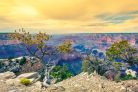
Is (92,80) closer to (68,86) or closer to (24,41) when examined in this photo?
(68,86)

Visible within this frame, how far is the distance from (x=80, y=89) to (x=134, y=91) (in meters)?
8.93

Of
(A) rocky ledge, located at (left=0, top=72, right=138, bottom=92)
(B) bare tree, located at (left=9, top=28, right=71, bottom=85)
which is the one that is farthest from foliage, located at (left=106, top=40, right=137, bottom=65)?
(A) rocky ledge, located at (left=0, top=72, right=138, bottom=92)

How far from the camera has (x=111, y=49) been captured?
304 ft

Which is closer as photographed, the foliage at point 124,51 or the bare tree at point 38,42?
the bare tree at point 38,42

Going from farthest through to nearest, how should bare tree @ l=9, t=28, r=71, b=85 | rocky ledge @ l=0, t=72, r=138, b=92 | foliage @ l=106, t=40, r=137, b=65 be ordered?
foliage @ l=106, t=40, r=137, b=65 → bare tree @ l=9, t=28, r=71, b=85 → rocky ledge @ l=0, t=72, r=138, b=92

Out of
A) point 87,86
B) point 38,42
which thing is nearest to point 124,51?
point 38,42

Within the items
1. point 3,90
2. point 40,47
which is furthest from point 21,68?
point 3,90

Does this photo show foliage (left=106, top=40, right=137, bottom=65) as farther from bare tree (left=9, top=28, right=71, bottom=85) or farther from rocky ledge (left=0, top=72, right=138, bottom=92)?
rocky ledge (left=0, top=72, right=138, bottom=92)

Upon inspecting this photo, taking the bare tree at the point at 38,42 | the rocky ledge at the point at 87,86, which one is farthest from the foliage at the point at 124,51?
the rocky ledge at the point at 87,86

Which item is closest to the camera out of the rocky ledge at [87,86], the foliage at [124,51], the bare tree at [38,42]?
the rocky ledge at [87,86]

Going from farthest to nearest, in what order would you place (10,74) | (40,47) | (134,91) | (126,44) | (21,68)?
(21,68) → (126,44) → (10,74) → (40,47) → (134,91)

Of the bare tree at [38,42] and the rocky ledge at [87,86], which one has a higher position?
the bare tree at [38,42]

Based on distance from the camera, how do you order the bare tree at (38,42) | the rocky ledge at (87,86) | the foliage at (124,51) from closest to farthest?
the rocky ledge at (87,86) → the bare tree at (38,42) → the foliage at (124,51)

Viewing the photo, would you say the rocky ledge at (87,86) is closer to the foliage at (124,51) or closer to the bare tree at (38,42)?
the bare tree at (38,42)
